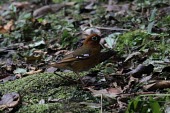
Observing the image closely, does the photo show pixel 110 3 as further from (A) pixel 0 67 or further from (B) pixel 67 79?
(B) pixel 67 79

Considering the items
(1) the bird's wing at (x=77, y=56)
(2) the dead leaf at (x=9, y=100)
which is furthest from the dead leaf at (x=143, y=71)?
(2) the dead leaf at (x=9, y=100)

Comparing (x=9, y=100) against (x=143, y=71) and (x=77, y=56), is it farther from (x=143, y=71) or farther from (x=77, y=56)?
(x=143, y=71)

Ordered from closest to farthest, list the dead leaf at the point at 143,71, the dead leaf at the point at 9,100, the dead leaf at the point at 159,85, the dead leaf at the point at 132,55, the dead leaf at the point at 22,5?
the dead leaf at the point at 9,100 → the dead leaf at the point at 159,85 → the dead leaf at the point at 143,71 → the dead leaf at the point at 132,55 → the dead leaf at the point at 22,5

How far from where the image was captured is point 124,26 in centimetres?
684

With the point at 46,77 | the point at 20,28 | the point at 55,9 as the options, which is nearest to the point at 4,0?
the point at 55,9

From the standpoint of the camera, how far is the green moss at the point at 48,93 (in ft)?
12.4

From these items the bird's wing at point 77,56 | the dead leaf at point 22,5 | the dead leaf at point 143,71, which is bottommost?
the dead leaf at point 22,5

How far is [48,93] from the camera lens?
421cm

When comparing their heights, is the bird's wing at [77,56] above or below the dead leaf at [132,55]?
above

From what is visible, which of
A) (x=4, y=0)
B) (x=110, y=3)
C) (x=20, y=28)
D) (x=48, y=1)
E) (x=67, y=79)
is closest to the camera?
(x=67, y=79)

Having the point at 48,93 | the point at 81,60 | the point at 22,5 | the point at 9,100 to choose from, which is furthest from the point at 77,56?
the point at 22,5

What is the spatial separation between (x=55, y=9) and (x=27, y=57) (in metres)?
2.83

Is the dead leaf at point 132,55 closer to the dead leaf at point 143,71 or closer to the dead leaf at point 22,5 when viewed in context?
the dead leaf at point 143,71

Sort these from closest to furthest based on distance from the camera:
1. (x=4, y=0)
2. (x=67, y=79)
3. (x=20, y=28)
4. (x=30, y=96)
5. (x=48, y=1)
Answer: (x=30, y=96), (x=67, y=79), (x=20, y=28), (x=48, y=1), (x=4, y=0)
